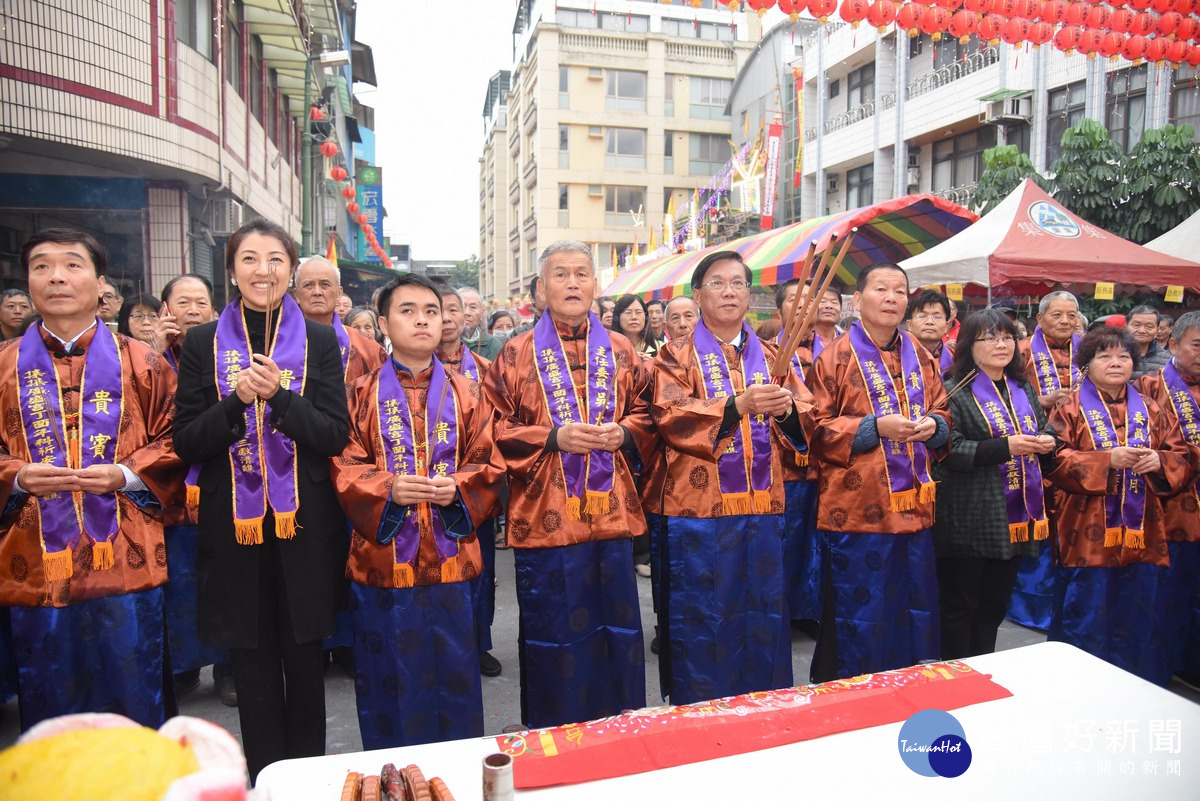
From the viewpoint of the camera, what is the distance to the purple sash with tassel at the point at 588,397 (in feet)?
9.25

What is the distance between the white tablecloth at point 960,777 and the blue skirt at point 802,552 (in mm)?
2395

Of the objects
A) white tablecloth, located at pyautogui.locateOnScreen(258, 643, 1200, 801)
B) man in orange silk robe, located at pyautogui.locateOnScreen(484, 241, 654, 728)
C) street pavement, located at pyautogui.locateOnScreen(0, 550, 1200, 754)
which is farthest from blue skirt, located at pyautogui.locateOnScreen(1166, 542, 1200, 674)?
man in orange silk robe, located at pyautogui.locateOnScreen(484, 241, 654, 728)

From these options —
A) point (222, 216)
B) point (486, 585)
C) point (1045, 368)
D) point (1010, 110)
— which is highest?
point (1010, 110)

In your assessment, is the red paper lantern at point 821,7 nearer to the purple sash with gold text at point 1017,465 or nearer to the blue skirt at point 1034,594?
the purple sash with gold text at point 1017,465

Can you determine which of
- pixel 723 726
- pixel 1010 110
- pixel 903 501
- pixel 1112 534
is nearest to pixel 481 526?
pixel 903 501

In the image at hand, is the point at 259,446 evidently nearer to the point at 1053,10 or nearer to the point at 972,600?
the point at 972,600

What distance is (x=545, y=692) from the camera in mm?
2863

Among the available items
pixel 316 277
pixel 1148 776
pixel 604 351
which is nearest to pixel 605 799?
pixel 1148 776

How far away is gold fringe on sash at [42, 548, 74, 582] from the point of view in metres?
2.25

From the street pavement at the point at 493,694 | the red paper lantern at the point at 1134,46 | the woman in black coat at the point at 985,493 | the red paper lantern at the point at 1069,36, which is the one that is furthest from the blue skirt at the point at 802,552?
the red paper lantern at the point at 1134,46

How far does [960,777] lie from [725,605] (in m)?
1.45

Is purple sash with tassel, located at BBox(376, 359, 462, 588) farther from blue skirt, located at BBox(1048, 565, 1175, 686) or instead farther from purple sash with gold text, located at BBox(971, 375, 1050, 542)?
blue skirt, located at BBox(1048, 565, 1175, 686)

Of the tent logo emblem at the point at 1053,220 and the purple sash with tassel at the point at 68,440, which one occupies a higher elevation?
the tent logo emblem at the point at 1053,220

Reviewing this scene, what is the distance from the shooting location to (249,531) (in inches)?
92.4
